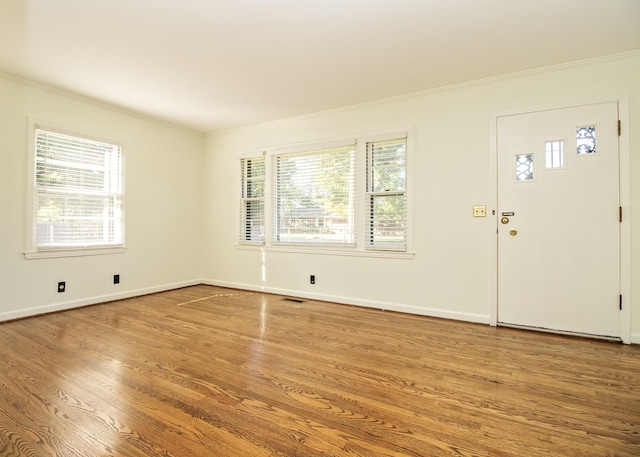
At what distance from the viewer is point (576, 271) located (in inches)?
119

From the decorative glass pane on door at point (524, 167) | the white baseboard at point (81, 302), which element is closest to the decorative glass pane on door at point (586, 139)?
the decorative glass pane on door at point (524, 167)

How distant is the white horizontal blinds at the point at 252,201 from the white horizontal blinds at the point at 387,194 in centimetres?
179

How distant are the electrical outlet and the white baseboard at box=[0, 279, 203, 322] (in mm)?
4462

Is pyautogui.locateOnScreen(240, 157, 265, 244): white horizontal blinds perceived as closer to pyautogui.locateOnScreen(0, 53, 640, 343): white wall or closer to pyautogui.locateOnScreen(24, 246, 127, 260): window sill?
pyautogui.locateOnScreen(0, 53, 640, 343): white wall

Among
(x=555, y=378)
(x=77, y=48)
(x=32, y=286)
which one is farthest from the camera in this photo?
(x=32, y=286)

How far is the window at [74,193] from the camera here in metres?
3.62

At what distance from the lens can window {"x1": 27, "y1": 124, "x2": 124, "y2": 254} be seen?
3623mm

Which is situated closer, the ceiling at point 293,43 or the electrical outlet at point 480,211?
the ceiling at point 293,43

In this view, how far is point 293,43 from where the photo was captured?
2.77 meters

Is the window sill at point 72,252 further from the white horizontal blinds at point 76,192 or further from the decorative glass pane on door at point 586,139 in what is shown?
the decorative glass pane on door at point 586,139

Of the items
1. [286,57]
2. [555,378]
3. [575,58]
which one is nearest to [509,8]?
[575,58]

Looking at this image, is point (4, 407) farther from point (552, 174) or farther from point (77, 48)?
point (552, 174)

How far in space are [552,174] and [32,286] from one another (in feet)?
18.5

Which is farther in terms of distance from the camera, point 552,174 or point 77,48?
point 552,174
